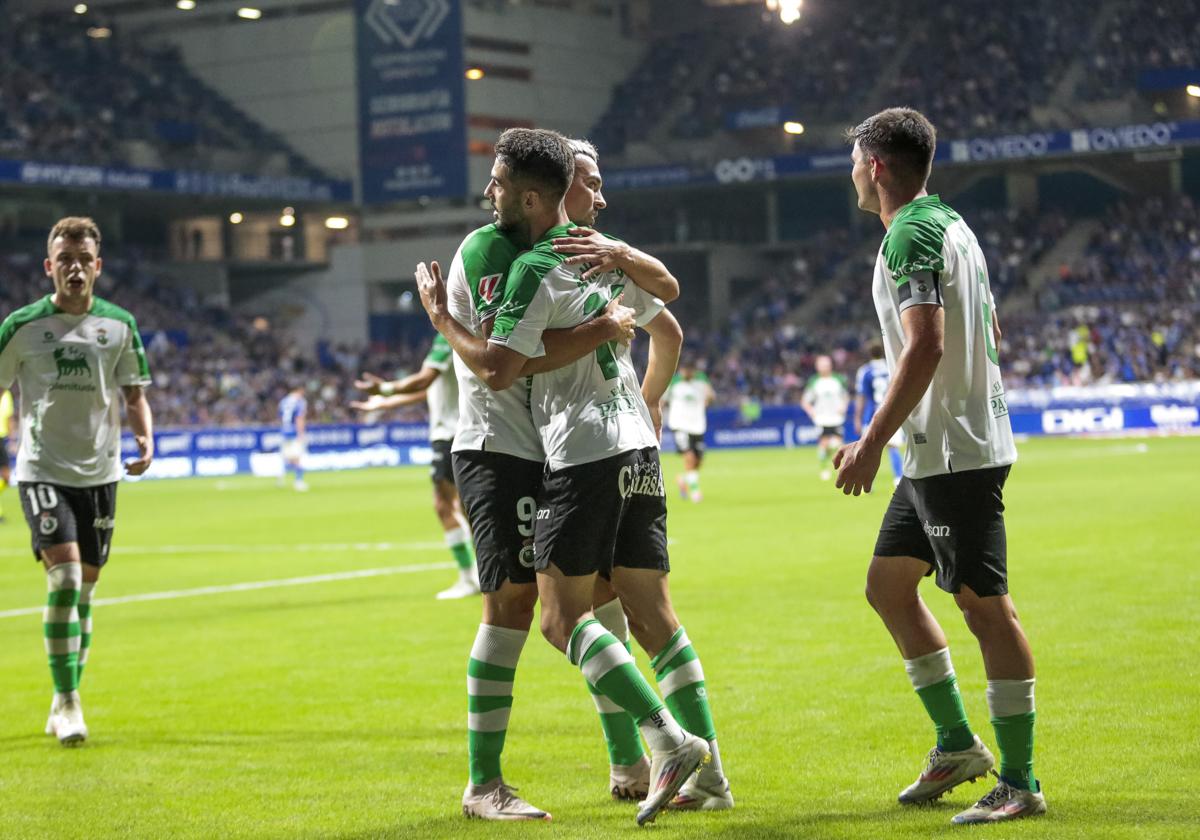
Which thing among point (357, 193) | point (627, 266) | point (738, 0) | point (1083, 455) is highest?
point (738, 0)

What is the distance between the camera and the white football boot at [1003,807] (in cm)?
557

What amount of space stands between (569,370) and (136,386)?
3869 millimetres

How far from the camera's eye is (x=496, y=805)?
A: 237 inches

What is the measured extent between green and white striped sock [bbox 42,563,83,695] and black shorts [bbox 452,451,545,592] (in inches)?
130

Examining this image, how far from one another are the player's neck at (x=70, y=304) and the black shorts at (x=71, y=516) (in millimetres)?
916

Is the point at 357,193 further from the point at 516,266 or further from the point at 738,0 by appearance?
the point at 516,266

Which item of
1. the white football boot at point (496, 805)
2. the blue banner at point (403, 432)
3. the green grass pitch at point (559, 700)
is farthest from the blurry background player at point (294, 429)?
the white football boot at point (496, 805)

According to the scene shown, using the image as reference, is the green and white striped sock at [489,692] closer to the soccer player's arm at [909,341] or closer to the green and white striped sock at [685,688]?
the green and white striped sock at [685,688]

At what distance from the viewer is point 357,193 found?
6225 cm

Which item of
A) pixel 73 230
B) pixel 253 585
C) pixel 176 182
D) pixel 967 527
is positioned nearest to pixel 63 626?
pixel 73 230

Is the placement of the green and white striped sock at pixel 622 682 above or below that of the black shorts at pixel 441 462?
below

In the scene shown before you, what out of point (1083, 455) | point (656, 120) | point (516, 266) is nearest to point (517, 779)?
point (516, 266)

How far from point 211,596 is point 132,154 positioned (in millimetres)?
45613

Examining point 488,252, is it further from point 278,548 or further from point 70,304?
point 278,548
